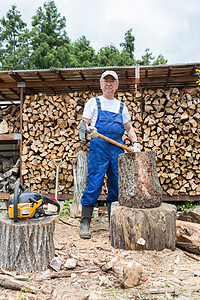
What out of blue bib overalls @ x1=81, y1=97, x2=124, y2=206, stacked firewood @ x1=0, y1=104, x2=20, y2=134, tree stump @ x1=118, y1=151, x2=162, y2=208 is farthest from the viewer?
stacked firewood @ x1=0, y1=104, x2=20, y2=134

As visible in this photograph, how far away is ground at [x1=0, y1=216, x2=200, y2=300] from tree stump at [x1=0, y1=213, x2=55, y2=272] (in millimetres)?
102

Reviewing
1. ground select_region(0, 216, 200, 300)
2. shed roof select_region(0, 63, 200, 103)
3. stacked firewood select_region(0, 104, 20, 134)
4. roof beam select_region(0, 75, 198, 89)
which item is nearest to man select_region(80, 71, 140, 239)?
ground select_region(0, 216, 200, 300)

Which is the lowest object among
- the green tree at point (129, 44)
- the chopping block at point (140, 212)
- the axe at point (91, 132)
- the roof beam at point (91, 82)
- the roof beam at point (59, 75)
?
the chopping block at point (140, 212)

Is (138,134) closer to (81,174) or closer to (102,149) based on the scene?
(81,174)

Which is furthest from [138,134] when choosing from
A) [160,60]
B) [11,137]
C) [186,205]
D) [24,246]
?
[160,60]

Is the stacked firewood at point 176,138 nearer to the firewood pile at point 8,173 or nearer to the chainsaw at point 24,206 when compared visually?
the firewood pile at point 8,173

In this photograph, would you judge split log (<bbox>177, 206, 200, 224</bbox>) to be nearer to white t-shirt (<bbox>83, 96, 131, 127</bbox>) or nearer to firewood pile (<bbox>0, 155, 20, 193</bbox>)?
white t-shirt (<bbox>83, 96, 131, 127</bbox>)

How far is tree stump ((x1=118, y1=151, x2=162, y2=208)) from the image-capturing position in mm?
2670

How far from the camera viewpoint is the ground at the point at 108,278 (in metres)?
1.82

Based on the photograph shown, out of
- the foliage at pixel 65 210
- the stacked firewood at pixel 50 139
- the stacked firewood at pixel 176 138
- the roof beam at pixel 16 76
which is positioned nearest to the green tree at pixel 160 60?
the stacked firewood at pixel 176 138

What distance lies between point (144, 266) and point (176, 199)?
11.6 feet

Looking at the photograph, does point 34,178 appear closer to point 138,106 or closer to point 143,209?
point 138,106

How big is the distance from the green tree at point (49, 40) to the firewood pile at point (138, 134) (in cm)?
879

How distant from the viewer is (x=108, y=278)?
2.05 m
